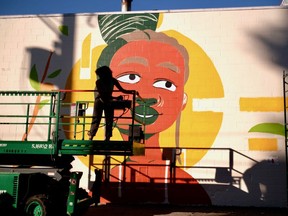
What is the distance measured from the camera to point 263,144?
10.9 meters

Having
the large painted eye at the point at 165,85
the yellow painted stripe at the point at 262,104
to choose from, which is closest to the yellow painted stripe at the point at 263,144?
the yellow painted stripe at the point at 262,104

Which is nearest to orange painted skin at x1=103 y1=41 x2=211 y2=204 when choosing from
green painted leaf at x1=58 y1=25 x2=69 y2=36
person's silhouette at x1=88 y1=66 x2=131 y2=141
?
green painted leaf at x1=58 y1=25 x2=69 y2=36

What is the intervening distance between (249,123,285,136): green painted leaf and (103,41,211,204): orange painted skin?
2.31m

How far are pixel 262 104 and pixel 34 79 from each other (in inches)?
288

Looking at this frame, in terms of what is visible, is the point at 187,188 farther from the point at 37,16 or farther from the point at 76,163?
the point at 37,16

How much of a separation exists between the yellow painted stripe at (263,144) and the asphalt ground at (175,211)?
5.67ft

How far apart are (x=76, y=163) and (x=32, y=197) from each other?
13.6ft

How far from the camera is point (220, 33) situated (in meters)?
11.5

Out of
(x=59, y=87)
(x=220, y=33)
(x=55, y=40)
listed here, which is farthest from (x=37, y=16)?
(x=220, y=33)

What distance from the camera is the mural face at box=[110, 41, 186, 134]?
37.6ft

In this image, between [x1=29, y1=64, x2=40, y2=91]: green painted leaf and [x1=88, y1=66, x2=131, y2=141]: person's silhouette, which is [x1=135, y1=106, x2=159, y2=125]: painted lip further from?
[x1=88, y1=66, x2=131, y2=141]: person's silhouette

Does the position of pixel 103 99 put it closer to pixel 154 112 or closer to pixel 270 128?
pixel 154 112

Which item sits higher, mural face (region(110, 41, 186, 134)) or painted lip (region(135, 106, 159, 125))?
mural face (region(110, 41, 186, 134))

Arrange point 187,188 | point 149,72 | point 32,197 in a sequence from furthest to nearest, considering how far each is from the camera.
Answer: point 149,72 → point 187,188 → point 32,197
